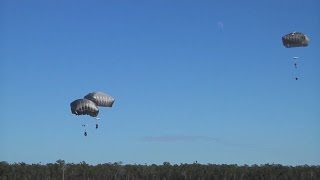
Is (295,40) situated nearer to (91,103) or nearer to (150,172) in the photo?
(91,103)

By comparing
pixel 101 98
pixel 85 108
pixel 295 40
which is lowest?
pixel 85 108

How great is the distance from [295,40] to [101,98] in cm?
1493

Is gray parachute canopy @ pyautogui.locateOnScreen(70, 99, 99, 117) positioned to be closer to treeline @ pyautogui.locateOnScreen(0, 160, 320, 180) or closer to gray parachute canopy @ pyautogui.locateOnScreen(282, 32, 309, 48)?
gray parachute canopy @ pyautogui.locateOnScreen(282, 32, 309, 48)

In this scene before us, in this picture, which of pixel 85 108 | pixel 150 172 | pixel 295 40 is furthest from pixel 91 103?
pixel 150 172

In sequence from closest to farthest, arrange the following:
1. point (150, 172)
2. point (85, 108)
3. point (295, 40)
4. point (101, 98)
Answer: point (295, 40)
point (85, 108)
point (101, 98)
point (150, 172)

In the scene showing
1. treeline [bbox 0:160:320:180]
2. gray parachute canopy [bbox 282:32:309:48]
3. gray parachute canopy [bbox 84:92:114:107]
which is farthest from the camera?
treeline [bbox 0:160:320:180]

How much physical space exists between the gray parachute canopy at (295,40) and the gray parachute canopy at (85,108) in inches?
567

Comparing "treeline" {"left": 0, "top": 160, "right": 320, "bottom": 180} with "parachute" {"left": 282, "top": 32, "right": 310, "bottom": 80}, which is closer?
"parachute" {"left": 282, "top": 32, "right": 310, "bottom": 80}

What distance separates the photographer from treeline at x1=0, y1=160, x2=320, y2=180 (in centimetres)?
15688

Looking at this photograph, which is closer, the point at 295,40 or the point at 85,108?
the point at 295,40

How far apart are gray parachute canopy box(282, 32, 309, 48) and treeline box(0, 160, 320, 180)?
4360 inches

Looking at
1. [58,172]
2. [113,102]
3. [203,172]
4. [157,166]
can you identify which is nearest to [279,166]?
[203,172]

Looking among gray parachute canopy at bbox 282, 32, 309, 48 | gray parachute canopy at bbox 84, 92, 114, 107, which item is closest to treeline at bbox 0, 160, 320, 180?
gray parachute canopy at bbox 84, 92, 114, 107

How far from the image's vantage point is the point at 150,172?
17062 cm
